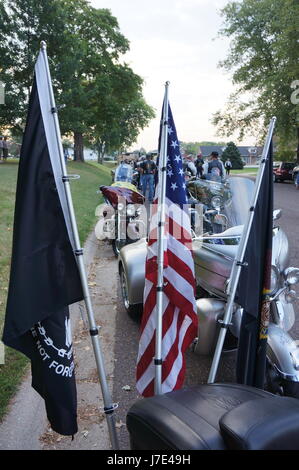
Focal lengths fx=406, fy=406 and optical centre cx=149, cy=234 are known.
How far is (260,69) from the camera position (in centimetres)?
3981

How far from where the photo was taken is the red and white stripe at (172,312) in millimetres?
2951

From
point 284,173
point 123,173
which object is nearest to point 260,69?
point 284,173

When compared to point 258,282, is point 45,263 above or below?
above

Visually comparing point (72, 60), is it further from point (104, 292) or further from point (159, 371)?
point (159, 371)

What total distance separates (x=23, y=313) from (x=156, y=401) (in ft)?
2.86

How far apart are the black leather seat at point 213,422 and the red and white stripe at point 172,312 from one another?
33.4 inches

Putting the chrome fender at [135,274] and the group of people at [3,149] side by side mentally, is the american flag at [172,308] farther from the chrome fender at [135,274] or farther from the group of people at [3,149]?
the group of people at [3,149]

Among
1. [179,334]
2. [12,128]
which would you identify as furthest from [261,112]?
[179,334]

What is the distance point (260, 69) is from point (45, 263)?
1672 inches

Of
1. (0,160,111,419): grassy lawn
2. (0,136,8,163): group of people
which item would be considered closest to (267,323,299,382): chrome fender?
(0,160,111,419): grassy lawn

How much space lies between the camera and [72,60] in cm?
2948

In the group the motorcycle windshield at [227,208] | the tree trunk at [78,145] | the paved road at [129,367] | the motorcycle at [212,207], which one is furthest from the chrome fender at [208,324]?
the tree trunk at [78,145]

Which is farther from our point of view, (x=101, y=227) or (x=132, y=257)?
(x=101, y=227)

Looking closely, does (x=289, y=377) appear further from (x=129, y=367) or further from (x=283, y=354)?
(x=129, y=367)
